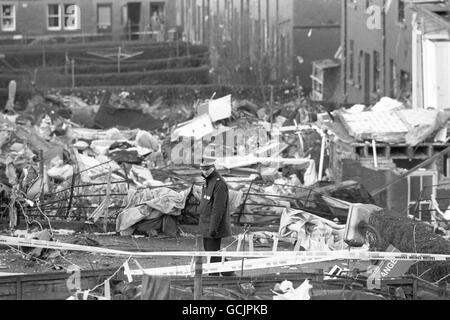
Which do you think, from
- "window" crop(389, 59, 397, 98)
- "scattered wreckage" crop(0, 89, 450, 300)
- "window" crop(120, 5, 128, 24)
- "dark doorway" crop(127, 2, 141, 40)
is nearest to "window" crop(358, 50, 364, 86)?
"window" crop(389, 59, 397, 98)

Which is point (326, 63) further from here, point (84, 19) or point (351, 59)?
point (84, 19)

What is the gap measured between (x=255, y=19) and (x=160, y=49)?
4434 millimetres

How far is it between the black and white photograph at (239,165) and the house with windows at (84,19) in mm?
4481

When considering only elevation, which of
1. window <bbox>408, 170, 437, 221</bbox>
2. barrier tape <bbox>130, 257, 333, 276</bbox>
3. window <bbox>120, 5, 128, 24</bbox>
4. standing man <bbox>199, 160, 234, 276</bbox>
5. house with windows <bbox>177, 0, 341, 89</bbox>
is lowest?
window <bbox>408, 170, 437, 221</bbox>

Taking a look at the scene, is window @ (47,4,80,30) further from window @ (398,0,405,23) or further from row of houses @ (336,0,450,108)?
window @ (398,0,405,23)

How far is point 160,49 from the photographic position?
58.1 metres

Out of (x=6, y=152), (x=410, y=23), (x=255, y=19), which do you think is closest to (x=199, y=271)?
(x=6, y=152)

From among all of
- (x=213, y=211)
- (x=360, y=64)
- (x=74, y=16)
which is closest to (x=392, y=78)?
(x=360, y=64)

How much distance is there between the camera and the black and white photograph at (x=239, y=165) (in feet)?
42.7

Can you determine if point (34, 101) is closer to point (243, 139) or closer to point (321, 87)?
point (321, 87)

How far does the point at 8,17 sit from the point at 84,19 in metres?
3.80

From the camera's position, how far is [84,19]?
64.9 metres

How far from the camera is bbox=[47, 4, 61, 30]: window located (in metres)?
63.7

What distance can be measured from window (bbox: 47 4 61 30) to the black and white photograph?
523cm
